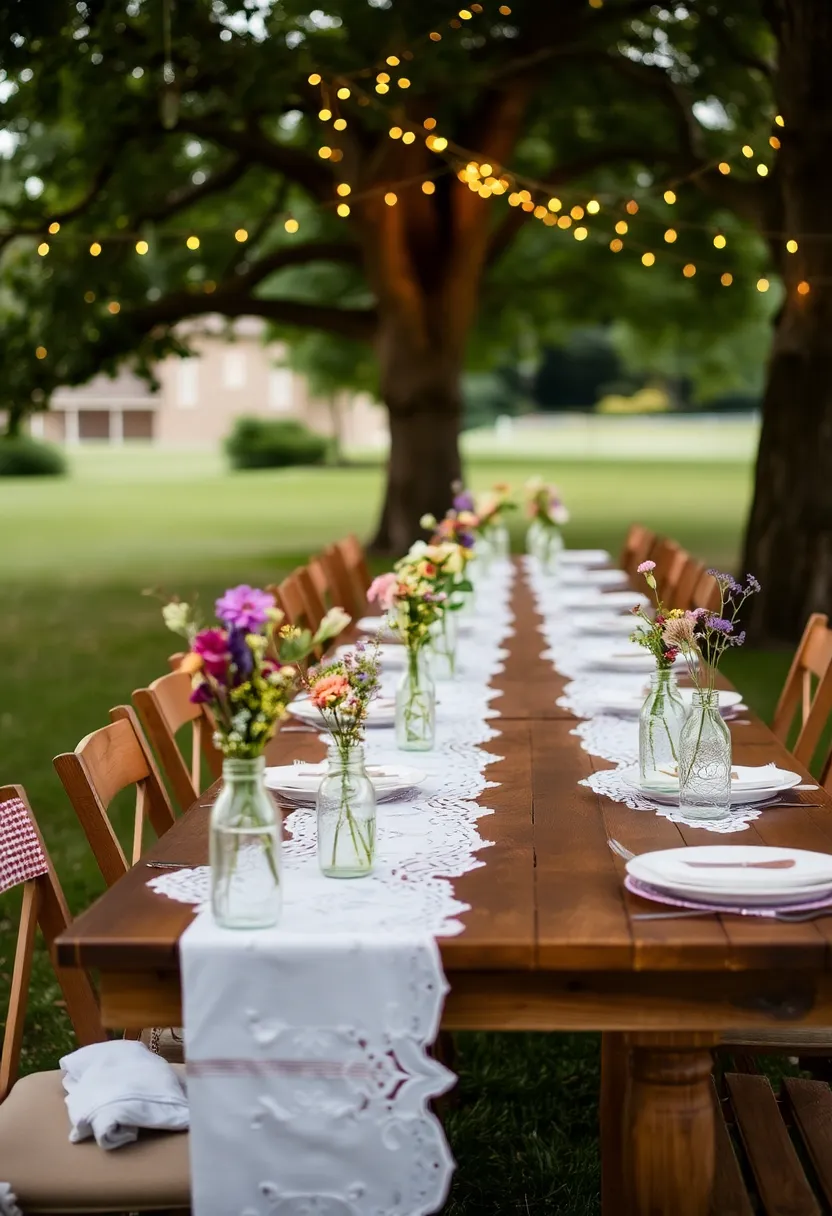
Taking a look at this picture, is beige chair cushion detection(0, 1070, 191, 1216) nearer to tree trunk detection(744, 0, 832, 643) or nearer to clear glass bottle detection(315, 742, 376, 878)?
clear glass bottle detection(315, 742, 376, 878)

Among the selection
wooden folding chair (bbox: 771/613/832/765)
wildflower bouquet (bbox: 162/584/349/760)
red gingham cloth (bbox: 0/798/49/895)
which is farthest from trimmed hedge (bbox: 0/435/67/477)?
wildflower bouquet (bbox: 162/584/349/760)

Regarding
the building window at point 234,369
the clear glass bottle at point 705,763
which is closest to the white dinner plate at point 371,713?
the clear glass bottle at point 705,763

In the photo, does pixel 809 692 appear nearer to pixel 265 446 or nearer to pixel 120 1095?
pixel 120 1095

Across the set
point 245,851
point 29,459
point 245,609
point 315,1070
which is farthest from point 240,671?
point 29,459

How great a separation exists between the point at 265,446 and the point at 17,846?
3651 centimetres

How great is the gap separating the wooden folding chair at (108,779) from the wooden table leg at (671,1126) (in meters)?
1.09

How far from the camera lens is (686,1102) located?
232 centimetres

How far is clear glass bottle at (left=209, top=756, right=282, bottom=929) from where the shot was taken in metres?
2.29

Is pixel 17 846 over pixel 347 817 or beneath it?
beneath

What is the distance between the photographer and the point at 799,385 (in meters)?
10.1

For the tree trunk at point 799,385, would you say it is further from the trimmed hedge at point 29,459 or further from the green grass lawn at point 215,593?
the trimmed hedge at point 29,459

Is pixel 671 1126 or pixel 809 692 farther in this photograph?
pixel 809 692

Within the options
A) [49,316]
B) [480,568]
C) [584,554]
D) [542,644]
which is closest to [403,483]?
[49,316]

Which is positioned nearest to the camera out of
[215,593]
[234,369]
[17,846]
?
[17,846]
